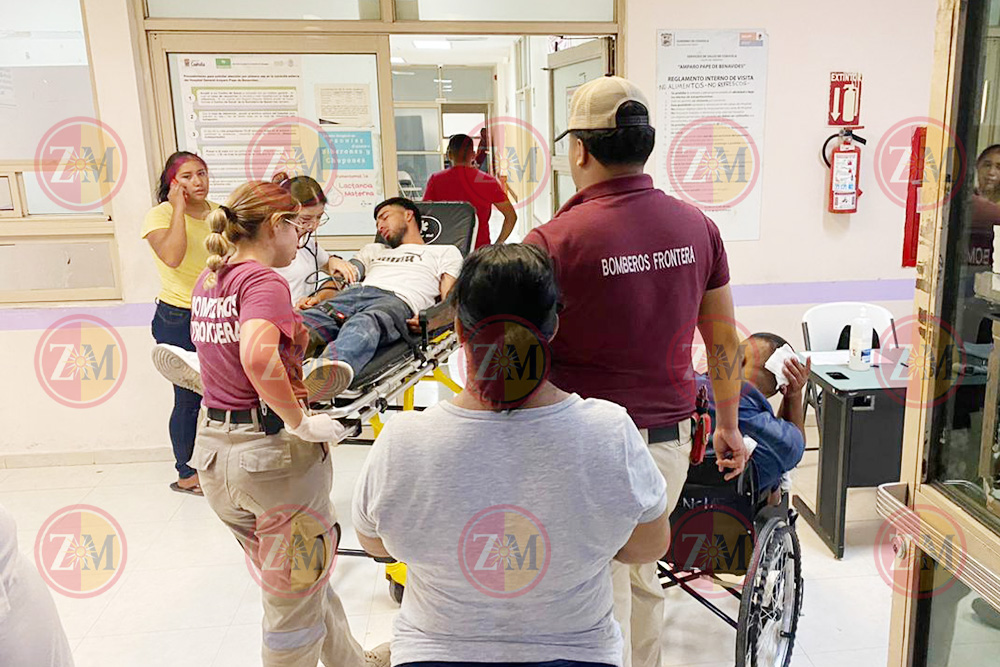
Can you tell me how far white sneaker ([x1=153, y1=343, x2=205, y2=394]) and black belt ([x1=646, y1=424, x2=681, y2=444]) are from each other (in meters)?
1.21

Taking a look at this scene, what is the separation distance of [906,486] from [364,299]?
1.99 meters

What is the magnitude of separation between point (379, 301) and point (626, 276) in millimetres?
1416

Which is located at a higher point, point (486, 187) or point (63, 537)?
point (486, 187)

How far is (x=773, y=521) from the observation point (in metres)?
1.91

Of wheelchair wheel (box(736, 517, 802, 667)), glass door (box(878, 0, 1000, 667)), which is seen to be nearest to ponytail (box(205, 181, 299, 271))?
glass door (box(878, 0, 1000, 667))

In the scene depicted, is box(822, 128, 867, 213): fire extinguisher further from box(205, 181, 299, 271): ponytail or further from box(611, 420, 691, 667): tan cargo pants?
box(205, 181, 299, 271): ponytail

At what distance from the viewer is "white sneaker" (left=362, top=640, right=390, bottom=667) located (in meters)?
2.11

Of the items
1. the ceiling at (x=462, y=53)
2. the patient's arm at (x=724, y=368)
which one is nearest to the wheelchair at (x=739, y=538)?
the patient's arm at (x=724, y=368)

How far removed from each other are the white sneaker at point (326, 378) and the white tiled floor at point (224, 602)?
87cm

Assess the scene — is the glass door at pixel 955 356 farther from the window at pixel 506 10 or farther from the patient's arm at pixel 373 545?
the window at pixel 506 10

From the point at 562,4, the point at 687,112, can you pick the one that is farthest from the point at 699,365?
the point at 562,4

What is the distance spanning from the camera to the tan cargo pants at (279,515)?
1.73 meters

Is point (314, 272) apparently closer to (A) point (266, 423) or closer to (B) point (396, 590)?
(B) point (396, 590)

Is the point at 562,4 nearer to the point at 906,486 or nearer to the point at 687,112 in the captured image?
the point at 687,112
